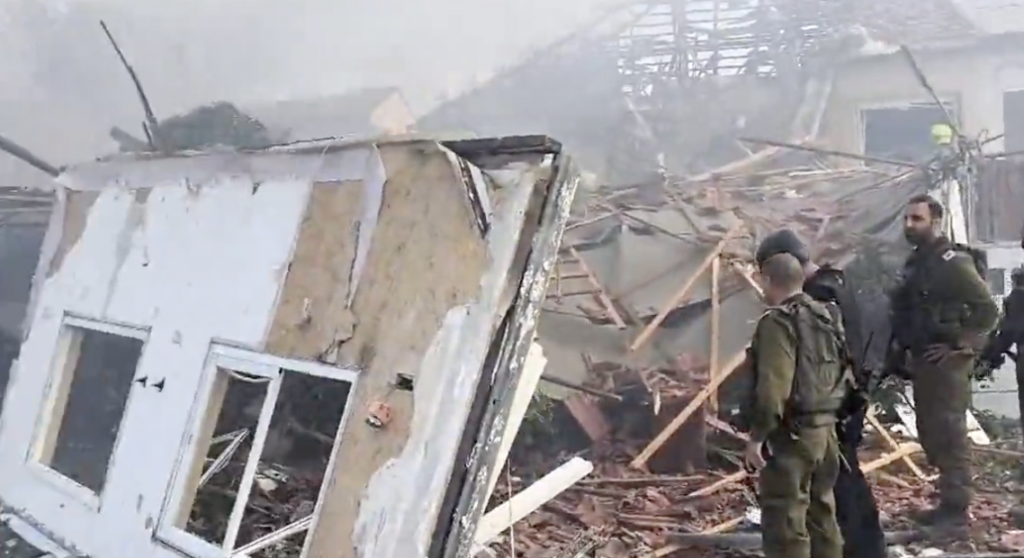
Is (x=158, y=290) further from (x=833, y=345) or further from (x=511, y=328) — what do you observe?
(x=833, y=345)

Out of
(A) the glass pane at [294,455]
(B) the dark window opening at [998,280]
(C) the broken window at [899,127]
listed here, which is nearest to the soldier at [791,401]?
(A) the glass pane at [294,455]

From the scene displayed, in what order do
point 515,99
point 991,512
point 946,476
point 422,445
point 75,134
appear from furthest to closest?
1. point 515,99
2. point 75,134
3. point 991,512
4. point 946,476
5. point 422,445

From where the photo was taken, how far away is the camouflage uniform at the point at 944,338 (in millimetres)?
3725

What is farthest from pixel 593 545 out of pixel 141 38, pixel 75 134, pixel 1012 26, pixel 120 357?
pixel 1012 26

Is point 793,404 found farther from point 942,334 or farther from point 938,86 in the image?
point 938,86

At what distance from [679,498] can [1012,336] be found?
6.34ft

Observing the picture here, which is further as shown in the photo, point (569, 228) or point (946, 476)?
point (569, 228)

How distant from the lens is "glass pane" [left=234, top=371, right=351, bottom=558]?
12.7ft

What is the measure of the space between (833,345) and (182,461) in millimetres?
2322

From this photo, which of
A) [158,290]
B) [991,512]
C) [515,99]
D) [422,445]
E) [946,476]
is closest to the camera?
[422,445]

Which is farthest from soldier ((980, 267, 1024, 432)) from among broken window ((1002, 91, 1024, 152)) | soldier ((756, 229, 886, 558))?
broken window ((1002, 91, 1024, 152))

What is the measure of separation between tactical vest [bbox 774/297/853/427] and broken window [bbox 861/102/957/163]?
6.63 metres

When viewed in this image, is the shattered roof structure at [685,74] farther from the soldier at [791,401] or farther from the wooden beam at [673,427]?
the soldier at [791,401]

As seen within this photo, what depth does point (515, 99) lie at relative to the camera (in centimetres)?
977
